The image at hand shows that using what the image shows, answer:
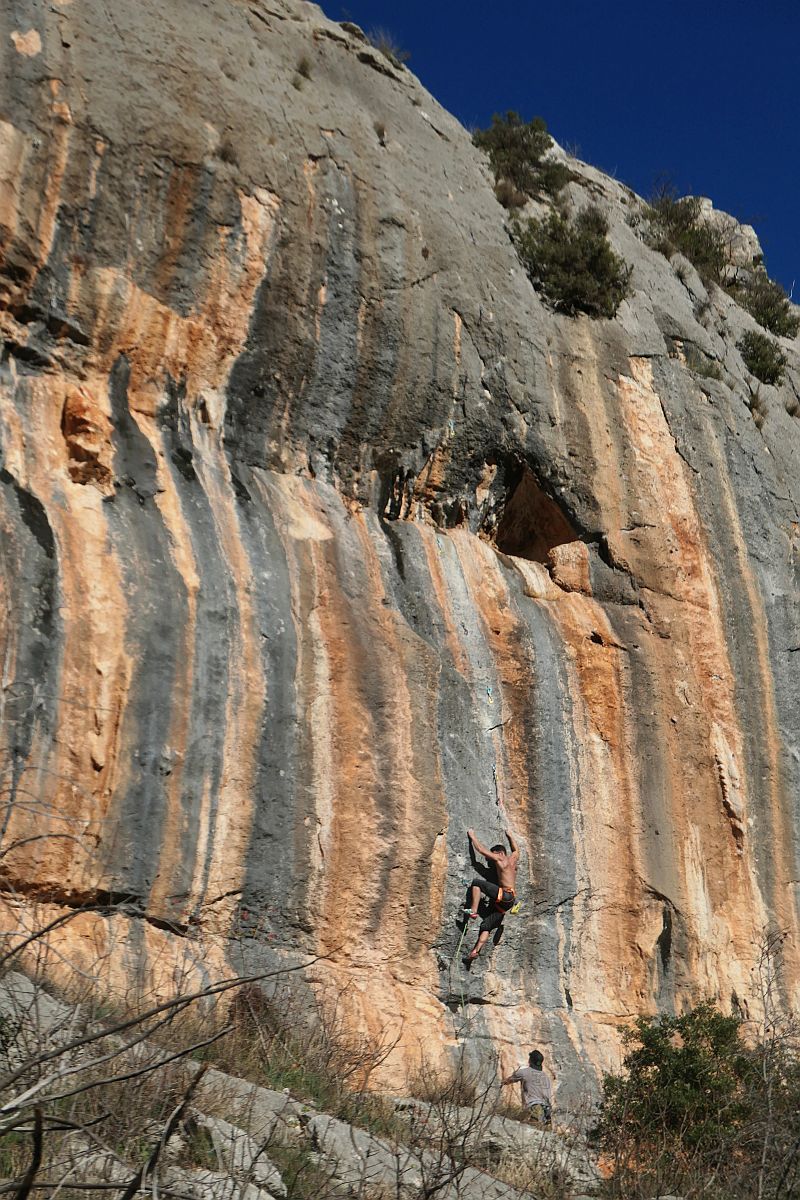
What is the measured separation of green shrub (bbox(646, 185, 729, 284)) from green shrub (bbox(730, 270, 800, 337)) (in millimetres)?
506

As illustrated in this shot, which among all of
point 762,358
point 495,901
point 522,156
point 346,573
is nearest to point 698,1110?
point 495,901

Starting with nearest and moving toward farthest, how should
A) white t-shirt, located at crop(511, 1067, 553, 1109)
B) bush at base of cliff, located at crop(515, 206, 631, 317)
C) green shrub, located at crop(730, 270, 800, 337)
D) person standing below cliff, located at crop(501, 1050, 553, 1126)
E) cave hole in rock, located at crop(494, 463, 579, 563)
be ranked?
person standing below cliff, located at crop(501, 1050, 553, 1126) < white t-shirt, located at crop(511, 1067, 553, 1109) < cave hole in rock, located at crop(494, 463, 579, 563) < bush at base of cliff, located at crop(515, 206, 631, 317) < green shrub, located at crop(730, 270, 800, 337)

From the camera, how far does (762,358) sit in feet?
49.5

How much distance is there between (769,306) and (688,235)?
62.6 inches

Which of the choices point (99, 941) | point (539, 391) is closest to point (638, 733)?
point (539, 391)

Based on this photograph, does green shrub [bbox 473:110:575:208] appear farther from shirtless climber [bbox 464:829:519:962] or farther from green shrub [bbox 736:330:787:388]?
shirtless climber [bbox 464:829:519:962]

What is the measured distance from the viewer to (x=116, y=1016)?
6.68 metres

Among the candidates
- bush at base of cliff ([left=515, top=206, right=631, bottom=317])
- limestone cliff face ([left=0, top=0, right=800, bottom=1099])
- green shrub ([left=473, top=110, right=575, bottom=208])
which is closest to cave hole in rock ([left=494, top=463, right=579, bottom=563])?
limestone cliff face ([left=0, top=0, right=800, bottom=1099])

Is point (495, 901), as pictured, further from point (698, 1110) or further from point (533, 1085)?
point (698, 1110)

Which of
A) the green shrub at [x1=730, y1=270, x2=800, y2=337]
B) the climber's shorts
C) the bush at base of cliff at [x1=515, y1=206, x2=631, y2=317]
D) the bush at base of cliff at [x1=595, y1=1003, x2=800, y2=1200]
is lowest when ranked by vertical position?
the bush at base of cliff at [x1=595, y1=1003, x2=800, y2=1200]

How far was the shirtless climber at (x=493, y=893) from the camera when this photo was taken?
29.5 ft

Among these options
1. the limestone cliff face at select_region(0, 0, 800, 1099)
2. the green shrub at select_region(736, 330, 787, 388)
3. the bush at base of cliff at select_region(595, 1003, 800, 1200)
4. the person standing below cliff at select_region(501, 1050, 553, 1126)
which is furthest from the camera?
the green shrub at select_region(736, 330, 787, 388)

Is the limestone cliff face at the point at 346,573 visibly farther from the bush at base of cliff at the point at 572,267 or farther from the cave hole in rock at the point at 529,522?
the bush at base of cliff at the point at 572,267

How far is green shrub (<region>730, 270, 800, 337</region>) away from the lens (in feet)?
55.6
